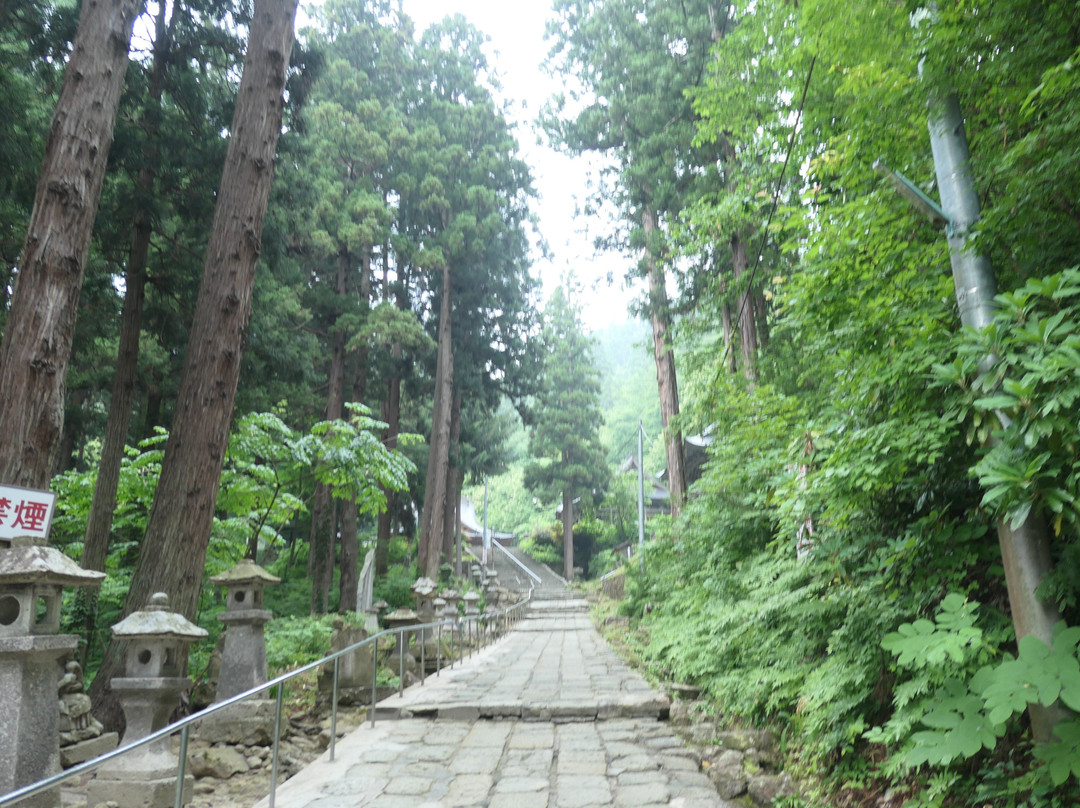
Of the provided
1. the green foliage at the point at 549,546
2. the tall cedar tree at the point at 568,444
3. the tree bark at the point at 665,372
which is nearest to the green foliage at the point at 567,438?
the tall cedar tree at the point at 568,444

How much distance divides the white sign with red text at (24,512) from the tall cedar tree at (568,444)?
96.9 ft

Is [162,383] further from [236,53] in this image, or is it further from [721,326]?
[721,326]

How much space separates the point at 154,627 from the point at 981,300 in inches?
224

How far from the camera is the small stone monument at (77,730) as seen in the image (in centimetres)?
597

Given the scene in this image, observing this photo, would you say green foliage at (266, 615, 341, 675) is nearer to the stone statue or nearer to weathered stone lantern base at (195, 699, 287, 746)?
weathered stone lantern base at (195, 699, 287, 746)

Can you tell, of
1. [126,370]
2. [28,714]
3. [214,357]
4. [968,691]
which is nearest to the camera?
[968,691]

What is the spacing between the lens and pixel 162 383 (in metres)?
12.6

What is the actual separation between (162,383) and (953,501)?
42.3 feet

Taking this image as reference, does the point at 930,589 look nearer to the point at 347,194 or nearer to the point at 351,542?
the point at 351,542

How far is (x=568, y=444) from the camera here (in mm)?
35625

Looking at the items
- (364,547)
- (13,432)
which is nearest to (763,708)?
(13,432)

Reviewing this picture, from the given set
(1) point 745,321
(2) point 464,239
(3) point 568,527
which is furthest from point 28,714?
(3) point 568,527

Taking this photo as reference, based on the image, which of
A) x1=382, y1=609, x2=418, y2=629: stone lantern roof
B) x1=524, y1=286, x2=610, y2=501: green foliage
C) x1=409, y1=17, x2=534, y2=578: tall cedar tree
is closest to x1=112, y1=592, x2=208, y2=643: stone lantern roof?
x1=382, y1=609, x2=418, y2=629: stone lantern roof

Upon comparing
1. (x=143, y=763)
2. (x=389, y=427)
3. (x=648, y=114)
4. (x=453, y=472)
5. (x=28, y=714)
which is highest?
(x=648, y=114)
